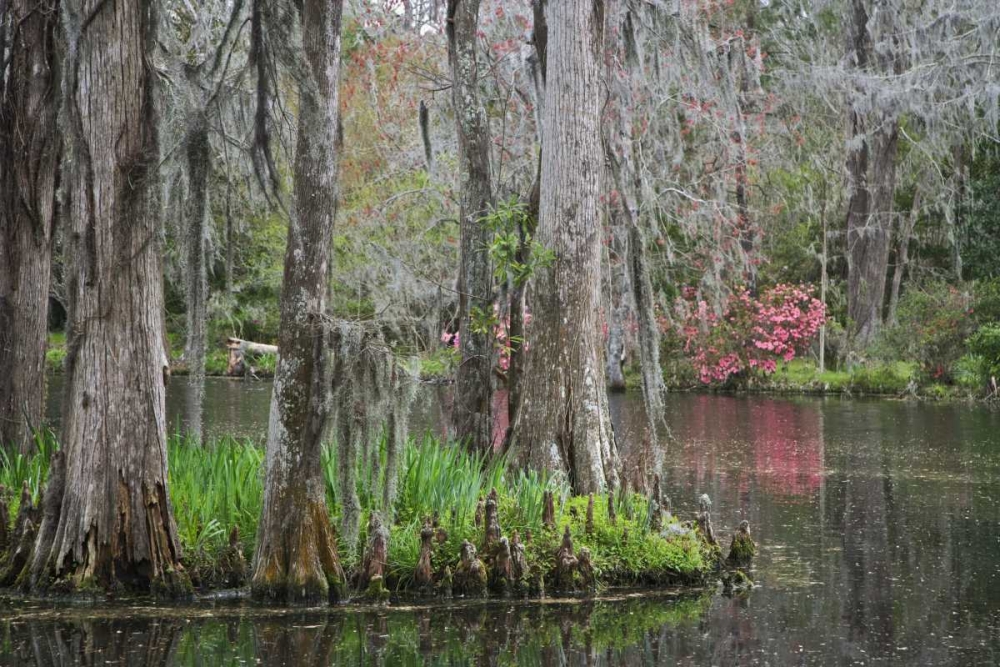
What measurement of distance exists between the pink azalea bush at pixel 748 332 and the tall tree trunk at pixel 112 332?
2006 cm

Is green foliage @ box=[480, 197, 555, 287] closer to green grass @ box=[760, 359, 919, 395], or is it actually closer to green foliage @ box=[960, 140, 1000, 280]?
green grass @ box=[760, 359, 919, 395]

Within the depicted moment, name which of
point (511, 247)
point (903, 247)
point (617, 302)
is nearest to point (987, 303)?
point (617, 302)

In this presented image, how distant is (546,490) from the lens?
27.7ft

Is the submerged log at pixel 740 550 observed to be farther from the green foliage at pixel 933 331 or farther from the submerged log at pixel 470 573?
the green foliage at pixel 933 331

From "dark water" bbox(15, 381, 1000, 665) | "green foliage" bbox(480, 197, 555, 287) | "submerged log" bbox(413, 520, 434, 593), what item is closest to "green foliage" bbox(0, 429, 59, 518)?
"dark water" bbox(15, 381, 1000, 665)

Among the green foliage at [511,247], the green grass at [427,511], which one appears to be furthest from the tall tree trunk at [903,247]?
the green grass at [427,511]

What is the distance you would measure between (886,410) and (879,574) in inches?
571

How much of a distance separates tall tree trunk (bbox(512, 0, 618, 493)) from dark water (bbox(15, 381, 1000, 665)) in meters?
0.68

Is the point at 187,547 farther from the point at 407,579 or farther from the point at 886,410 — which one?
the point at 886,410

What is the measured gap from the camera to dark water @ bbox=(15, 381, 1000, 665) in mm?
6598

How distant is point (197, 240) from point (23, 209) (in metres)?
2.64

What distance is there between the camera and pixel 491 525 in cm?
784

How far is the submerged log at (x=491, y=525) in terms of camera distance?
781cm

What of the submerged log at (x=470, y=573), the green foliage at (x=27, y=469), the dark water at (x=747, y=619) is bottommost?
the dark water at (x=747, y=619)
